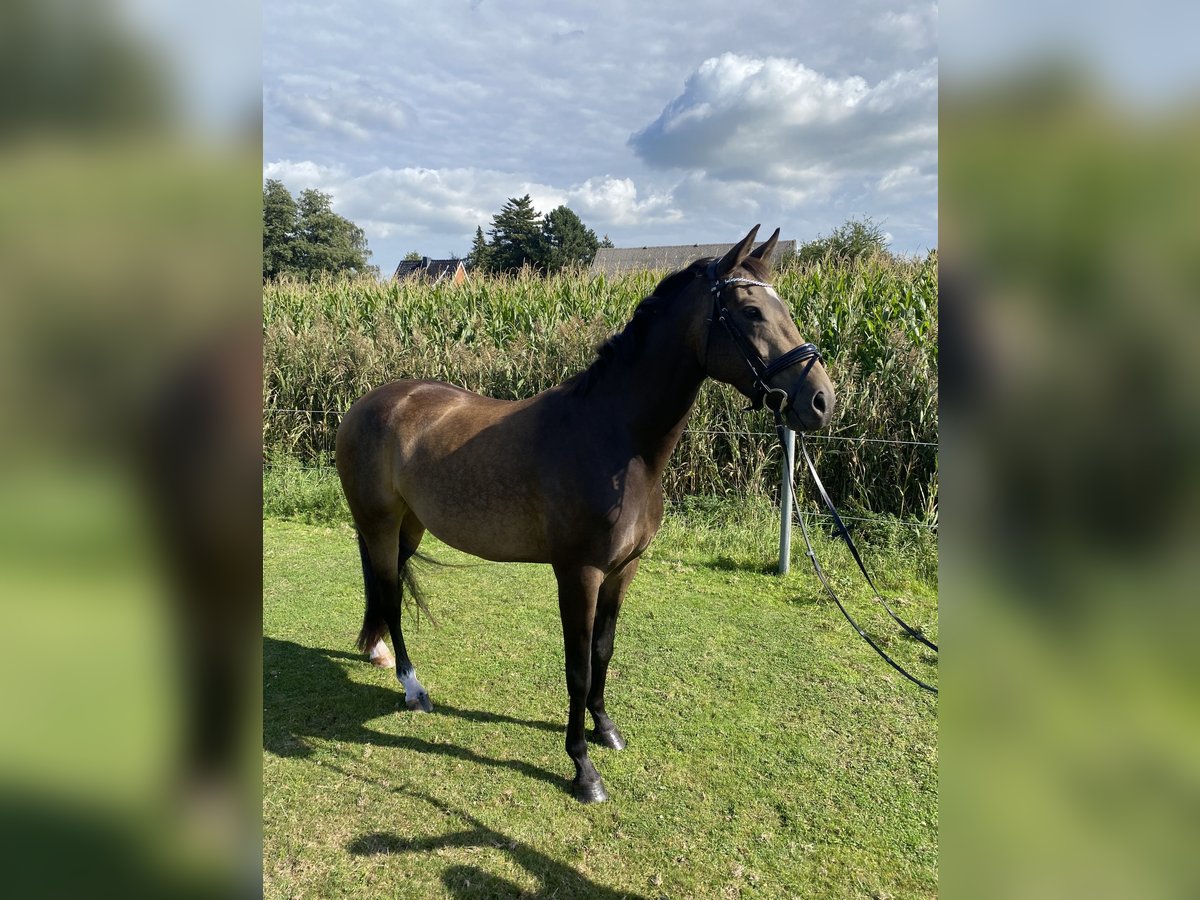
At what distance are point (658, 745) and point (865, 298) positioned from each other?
5697 mm

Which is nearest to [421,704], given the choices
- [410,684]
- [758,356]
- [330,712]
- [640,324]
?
[410,684]

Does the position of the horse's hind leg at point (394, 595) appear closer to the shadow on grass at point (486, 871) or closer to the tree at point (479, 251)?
the shadow on grass at point (486, 871)

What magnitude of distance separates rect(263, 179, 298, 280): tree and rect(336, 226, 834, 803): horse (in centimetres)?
2631

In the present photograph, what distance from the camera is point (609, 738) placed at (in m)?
3.13

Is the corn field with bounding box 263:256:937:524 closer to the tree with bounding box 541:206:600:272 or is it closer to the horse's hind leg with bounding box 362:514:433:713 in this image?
the horse's hind leg with bounding box 362:514:433:713

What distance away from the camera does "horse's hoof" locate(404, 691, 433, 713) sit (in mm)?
3467

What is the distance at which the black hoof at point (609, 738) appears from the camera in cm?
312

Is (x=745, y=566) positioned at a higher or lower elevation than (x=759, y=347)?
lower

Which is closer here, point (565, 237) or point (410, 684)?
point (410, 684)

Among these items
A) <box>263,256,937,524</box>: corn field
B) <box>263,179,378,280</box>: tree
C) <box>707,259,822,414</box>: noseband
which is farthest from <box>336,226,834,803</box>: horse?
<box>263,179,378,280</box>: tree

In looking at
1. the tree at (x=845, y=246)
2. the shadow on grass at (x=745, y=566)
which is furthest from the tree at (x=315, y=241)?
the shadow on grass at (x=745, y=566)

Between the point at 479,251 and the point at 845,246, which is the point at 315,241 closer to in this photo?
the point at 479,251

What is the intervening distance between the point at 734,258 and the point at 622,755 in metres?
2.28
